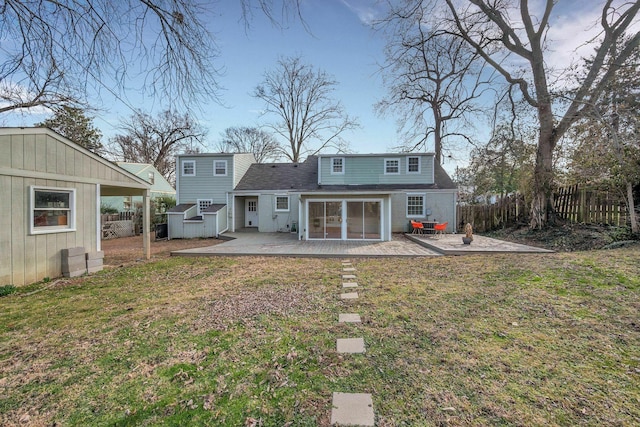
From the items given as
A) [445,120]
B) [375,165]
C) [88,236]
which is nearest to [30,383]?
[88,236]

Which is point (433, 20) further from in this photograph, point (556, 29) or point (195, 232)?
point (195, 232)

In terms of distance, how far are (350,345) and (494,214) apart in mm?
15097

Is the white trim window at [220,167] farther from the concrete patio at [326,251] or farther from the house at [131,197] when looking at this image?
the house at [131,197]

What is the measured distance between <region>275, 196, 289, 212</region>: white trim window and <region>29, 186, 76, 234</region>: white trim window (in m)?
10.4

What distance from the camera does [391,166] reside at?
638 inches

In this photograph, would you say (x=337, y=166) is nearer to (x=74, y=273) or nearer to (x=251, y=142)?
(x=74, y=273)

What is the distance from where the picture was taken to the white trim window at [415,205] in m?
15.6

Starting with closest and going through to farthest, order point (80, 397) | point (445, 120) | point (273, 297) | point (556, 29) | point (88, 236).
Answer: point (80, 397), point (273, 297), point (88, 236), point (556, 29), point (445, 120)

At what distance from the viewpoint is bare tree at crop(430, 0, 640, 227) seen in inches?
412

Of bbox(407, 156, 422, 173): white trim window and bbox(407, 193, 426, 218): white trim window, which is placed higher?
bbox(407, 156, 422, 173): white trim window

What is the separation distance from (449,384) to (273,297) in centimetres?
324

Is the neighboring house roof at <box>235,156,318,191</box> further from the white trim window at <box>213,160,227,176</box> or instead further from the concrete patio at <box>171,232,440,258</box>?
the concrete patio at <box>171,232,440,258</box>

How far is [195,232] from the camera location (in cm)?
1525

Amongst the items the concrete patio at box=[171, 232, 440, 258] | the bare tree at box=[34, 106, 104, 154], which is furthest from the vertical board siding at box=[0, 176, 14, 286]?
the bare tree at box=[34, 106, 104, 154]
